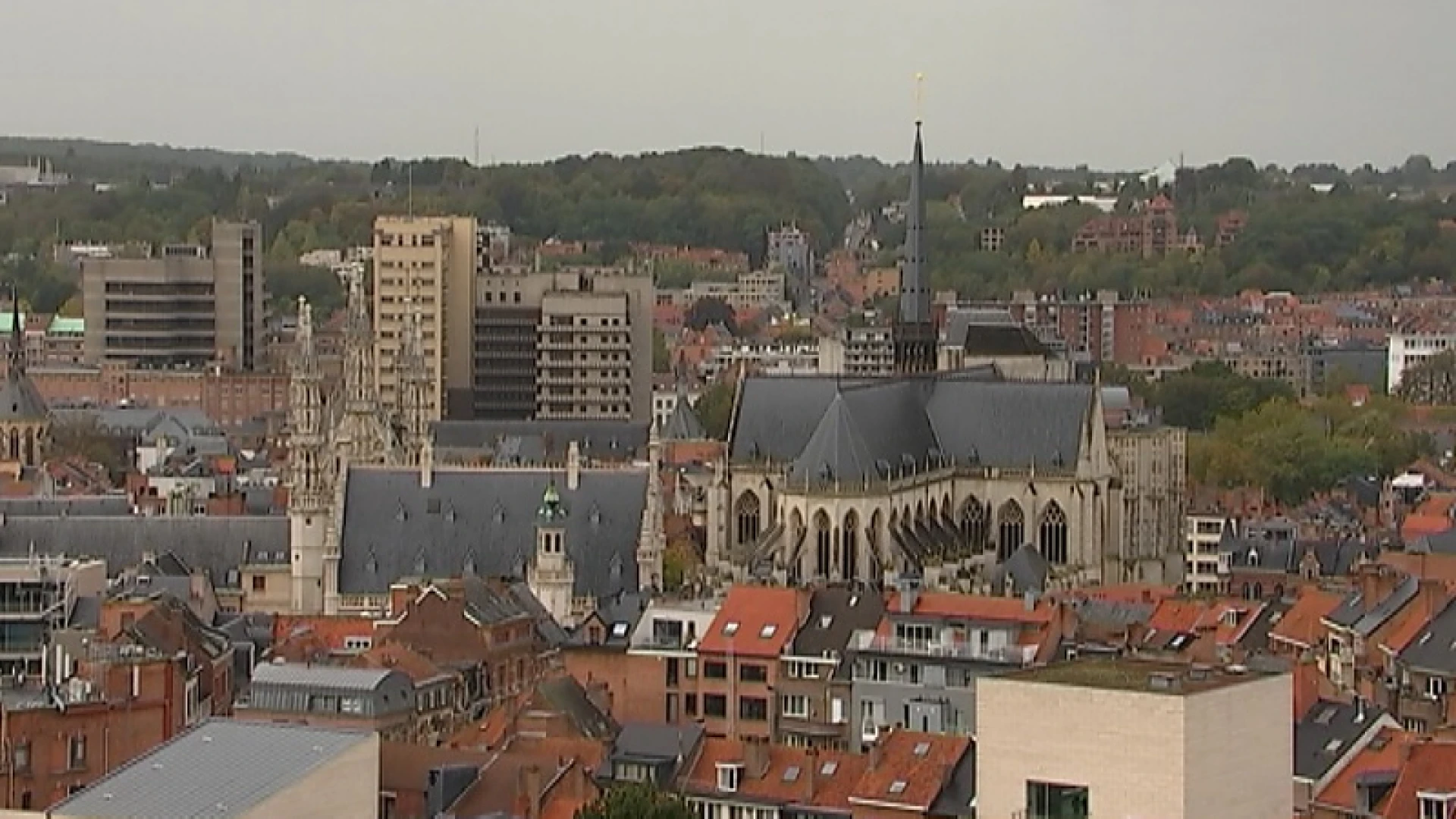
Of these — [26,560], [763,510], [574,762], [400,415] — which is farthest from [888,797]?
[400,415]

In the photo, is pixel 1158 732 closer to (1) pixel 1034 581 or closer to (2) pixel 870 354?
(1) pixel 1034 581

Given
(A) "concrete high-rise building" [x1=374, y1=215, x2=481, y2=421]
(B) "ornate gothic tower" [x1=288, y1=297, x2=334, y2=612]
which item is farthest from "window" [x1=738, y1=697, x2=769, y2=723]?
(A) "concrete high-rise building" [x1=374, y1=215, x2=481, y2=421]

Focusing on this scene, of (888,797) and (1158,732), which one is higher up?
(1158,732)

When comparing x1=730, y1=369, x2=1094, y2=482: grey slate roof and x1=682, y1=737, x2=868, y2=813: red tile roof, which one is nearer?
x1=682, y1=737, x2=868, y2=813: red tile roof

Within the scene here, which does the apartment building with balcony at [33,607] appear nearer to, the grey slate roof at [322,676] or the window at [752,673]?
the grey slate roof at [322,676]

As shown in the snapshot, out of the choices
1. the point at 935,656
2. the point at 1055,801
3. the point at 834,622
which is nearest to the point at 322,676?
the point at 834,622

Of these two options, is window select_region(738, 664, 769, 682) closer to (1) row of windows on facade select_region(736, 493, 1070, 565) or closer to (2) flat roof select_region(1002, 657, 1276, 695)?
(1) row of windows on facade select_region(736, 493, 1070, 565)

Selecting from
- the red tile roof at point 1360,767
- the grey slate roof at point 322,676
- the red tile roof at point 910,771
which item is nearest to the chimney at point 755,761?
the red tile roof at point 910,771
